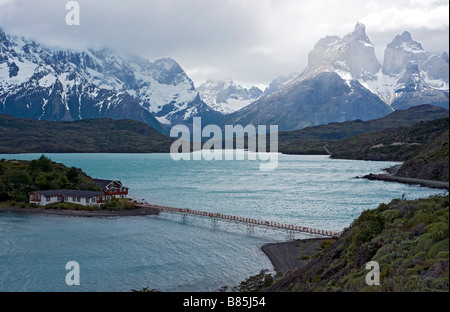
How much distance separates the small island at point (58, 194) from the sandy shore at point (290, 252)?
36.2m

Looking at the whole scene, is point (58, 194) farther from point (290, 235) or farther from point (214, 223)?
point (290, 235)

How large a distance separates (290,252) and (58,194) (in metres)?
58.4

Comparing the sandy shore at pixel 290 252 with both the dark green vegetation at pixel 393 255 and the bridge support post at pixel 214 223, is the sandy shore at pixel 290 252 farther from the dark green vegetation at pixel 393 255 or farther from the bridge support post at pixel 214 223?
the bridge support post at pixel 214 223

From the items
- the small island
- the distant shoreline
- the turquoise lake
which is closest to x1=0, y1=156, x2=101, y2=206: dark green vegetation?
the small island

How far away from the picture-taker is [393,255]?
2170cm

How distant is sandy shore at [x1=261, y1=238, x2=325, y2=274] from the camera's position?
161ft

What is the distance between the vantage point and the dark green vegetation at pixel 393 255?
17.5 meters

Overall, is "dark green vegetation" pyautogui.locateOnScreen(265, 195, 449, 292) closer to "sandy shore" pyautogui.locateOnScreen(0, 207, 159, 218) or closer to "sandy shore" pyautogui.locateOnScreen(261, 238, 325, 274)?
"sandy shore" pyautogui.locateOnScreen(261, 238, 325, 274)

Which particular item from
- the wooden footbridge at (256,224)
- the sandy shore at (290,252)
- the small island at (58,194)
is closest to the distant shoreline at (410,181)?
the wooden footbridge at (256,224)

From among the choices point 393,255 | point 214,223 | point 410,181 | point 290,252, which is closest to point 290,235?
point 290,252
